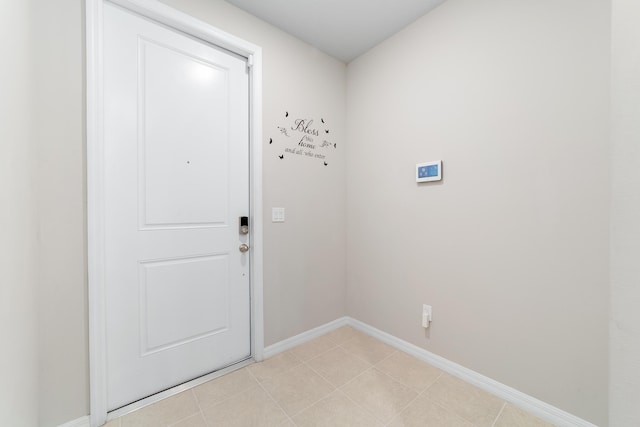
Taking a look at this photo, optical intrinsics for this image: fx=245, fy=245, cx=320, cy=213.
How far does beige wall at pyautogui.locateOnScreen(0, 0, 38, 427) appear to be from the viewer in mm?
837

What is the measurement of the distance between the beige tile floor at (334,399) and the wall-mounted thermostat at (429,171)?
137cm

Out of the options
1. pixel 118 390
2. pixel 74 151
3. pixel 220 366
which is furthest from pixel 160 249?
pixel 220 366

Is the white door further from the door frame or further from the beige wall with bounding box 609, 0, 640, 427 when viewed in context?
the beige wall with bounding box 609, 0, 640, 427

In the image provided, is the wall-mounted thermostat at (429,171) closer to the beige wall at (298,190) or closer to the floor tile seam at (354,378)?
the beige wall at (298,190)

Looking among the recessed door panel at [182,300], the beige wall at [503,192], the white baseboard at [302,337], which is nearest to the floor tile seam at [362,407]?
the white baseboard at [302,337]

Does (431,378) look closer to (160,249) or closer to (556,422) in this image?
(556,422)

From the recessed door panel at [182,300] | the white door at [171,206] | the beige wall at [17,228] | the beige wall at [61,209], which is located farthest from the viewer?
the recessed door panel at [182,300]

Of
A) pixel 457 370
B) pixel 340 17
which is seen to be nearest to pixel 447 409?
pixel 457 370

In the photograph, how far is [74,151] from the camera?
4.10 feet

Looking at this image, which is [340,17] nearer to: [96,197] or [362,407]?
[96,197]

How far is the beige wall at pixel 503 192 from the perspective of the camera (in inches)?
48.0

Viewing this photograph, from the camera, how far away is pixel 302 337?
2.12 m

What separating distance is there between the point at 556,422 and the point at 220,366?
79.2 inches

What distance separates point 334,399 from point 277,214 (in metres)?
1.30
